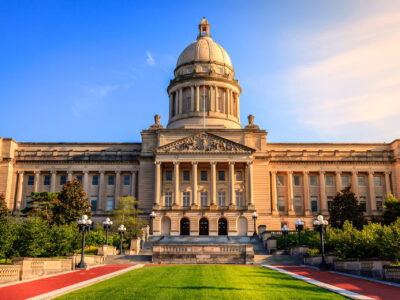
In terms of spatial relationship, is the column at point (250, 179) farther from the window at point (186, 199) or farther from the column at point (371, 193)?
the column at point (371, 193)

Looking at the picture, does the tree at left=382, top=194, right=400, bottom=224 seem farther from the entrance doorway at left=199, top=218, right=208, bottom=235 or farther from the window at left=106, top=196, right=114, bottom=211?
the window at left=106, top=196, right=114, bottom=211

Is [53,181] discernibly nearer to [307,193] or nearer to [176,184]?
[176,184]

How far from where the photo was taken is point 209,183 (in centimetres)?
6375

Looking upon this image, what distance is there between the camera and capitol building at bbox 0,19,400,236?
60250 millimetres

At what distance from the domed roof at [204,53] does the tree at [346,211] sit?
129 feet

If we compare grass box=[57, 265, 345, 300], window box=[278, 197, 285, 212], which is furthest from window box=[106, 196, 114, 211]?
grass box=[57, 265, 345, 300]

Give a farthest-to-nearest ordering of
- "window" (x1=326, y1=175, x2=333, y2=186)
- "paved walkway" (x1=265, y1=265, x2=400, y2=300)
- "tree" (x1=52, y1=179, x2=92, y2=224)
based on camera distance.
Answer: "window" (x1=326, y1=175, x2=333, y2=186) → "tree" (x1=52, y1=179, x2=92, y2=224) → "paved walkway" (x1=265, y1=265, x2=400, y2=300)

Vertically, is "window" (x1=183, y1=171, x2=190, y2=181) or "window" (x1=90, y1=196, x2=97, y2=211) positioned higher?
"window" (x1=183, y1=171, x2=190, y2=181)

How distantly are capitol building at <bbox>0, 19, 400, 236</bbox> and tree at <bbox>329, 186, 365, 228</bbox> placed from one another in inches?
444

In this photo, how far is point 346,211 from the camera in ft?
165

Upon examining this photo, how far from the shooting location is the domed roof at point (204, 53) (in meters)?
80.5

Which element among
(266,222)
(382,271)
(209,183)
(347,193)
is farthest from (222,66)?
(382,271)

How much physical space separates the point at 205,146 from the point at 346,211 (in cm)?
2122

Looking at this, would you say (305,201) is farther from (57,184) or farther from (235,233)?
(57,184)
